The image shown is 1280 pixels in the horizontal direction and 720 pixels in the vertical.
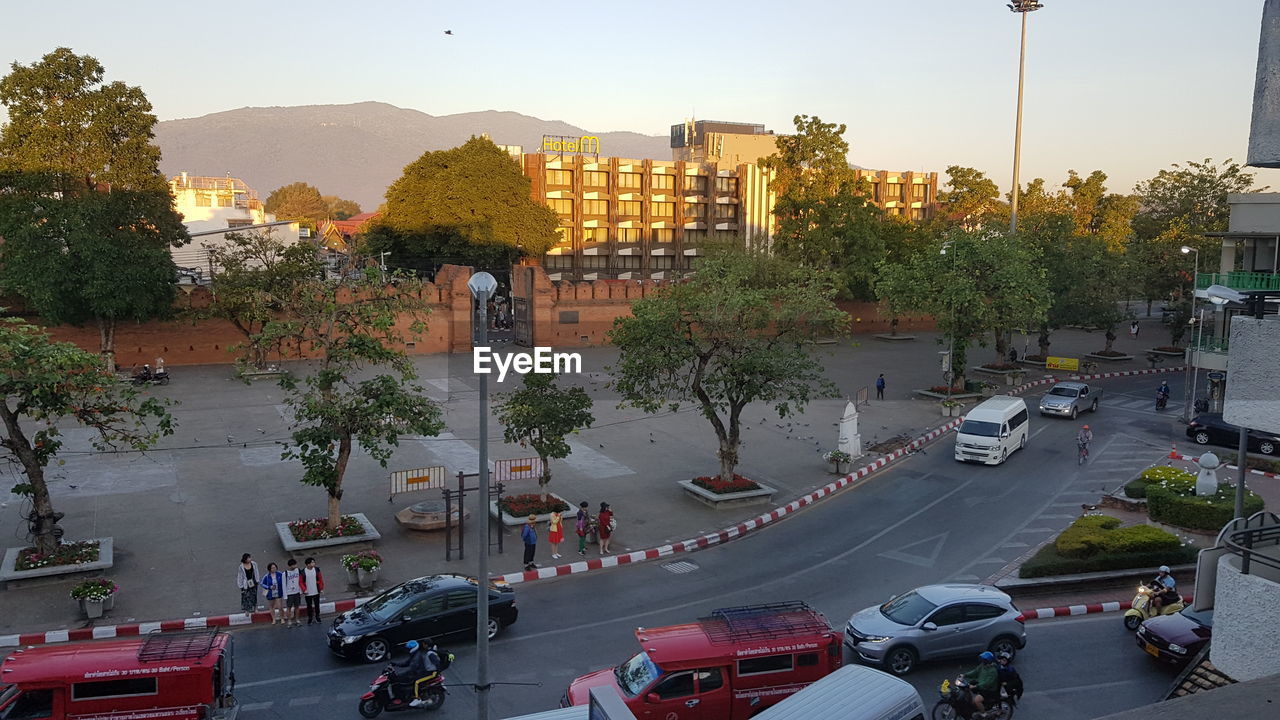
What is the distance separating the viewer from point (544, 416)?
23.2 meters

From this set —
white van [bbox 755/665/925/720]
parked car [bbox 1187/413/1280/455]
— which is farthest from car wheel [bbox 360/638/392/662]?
parked car [bbox 1187/413/1280/455]

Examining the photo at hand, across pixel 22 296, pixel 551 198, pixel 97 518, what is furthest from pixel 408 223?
pixel 97 518

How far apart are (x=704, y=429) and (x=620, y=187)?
50.4 metres

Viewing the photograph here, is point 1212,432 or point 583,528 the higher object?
point 1212,432

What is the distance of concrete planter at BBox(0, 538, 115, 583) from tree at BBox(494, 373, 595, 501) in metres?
9.15

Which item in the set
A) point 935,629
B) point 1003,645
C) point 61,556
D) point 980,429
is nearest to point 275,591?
point 61,556

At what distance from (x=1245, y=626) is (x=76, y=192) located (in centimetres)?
4486

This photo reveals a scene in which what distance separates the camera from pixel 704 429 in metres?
35.2

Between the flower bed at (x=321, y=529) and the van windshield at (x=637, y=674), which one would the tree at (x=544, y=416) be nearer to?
the flower bed at (x=321, y=529)

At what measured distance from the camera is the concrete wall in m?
7.50

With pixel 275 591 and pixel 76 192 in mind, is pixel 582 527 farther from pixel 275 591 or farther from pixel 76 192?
pixel 76 192

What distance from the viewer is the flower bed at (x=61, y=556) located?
1878 cm

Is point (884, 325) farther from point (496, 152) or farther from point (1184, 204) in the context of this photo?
point (496, 152)

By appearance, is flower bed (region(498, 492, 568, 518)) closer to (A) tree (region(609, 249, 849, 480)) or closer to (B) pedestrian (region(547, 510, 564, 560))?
(B) pedestrian (region(547, 510, 564, 560))
